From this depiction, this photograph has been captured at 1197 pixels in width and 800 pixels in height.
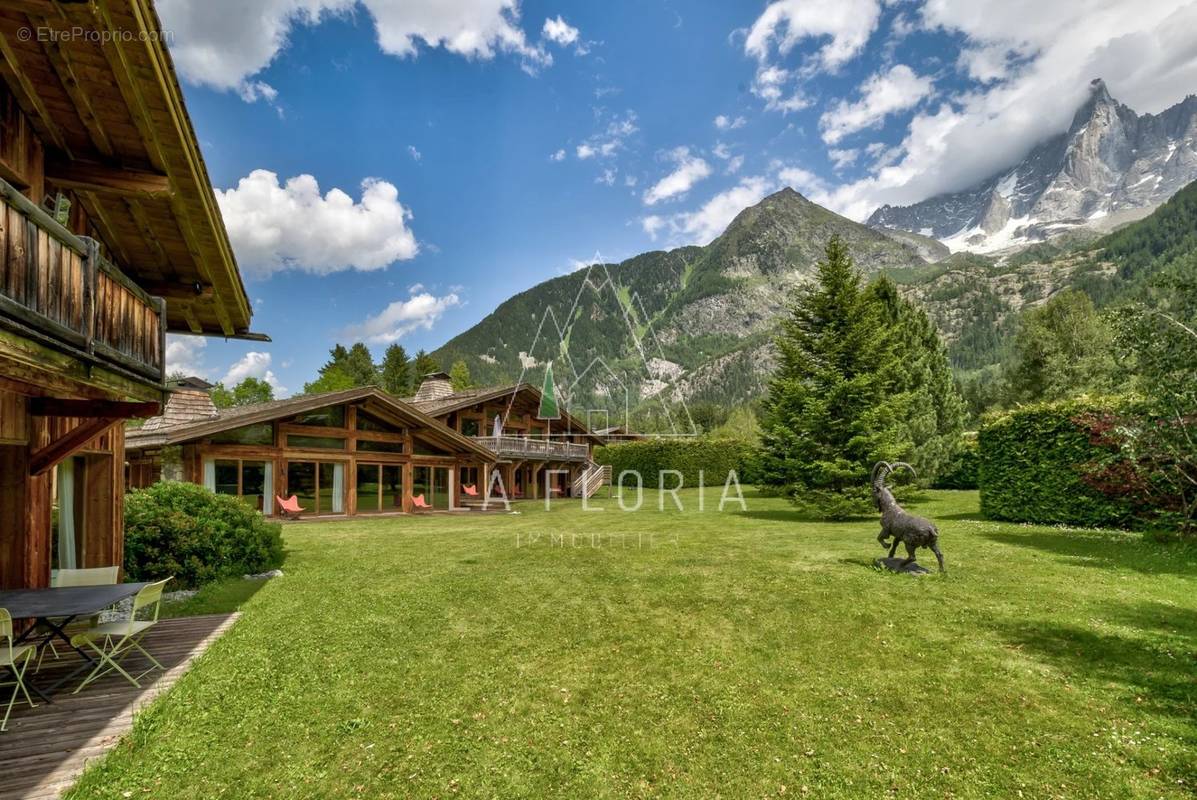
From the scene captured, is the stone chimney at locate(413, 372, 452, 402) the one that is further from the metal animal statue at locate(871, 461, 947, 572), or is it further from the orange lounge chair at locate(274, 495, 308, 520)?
the metal animal statue at locate(871, 461, 947, 572)

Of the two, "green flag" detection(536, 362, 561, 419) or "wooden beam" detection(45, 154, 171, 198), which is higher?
"wooden beam" detection(45, 154, 171, 198)

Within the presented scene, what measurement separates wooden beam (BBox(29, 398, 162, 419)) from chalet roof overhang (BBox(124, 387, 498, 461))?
487 inches

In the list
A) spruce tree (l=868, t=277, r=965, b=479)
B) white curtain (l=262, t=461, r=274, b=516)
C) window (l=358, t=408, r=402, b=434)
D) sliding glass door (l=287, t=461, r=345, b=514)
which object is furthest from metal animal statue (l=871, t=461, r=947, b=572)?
white curtain (l=262, t=461, r=274, b=516)

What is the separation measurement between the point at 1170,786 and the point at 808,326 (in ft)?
55.4

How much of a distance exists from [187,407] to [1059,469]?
97.1ft

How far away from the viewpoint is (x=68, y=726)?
4859 millimetres

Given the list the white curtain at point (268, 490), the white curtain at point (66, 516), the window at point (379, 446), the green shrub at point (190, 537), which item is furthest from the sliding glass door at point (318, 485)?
the white curtain at point (66, 516)

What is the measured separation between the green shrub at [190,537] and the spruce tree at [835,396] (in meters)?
16.0

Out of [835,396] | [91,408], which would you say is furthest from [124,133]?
[835,396]

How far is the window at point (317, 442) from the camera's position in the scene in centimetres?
2073

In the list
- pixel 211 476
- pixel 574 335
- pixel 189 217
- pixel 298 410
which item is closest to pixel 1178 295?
pixel 189 217

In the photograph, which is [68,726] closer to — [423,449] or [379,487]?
[379,487]

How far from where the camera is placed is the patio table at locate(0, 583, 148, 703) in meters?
5.11

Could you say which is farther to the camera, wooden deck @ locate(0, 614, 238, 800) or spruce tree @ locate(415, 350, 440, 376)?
spruce tree @ locate(415, 350, 440, 376)
